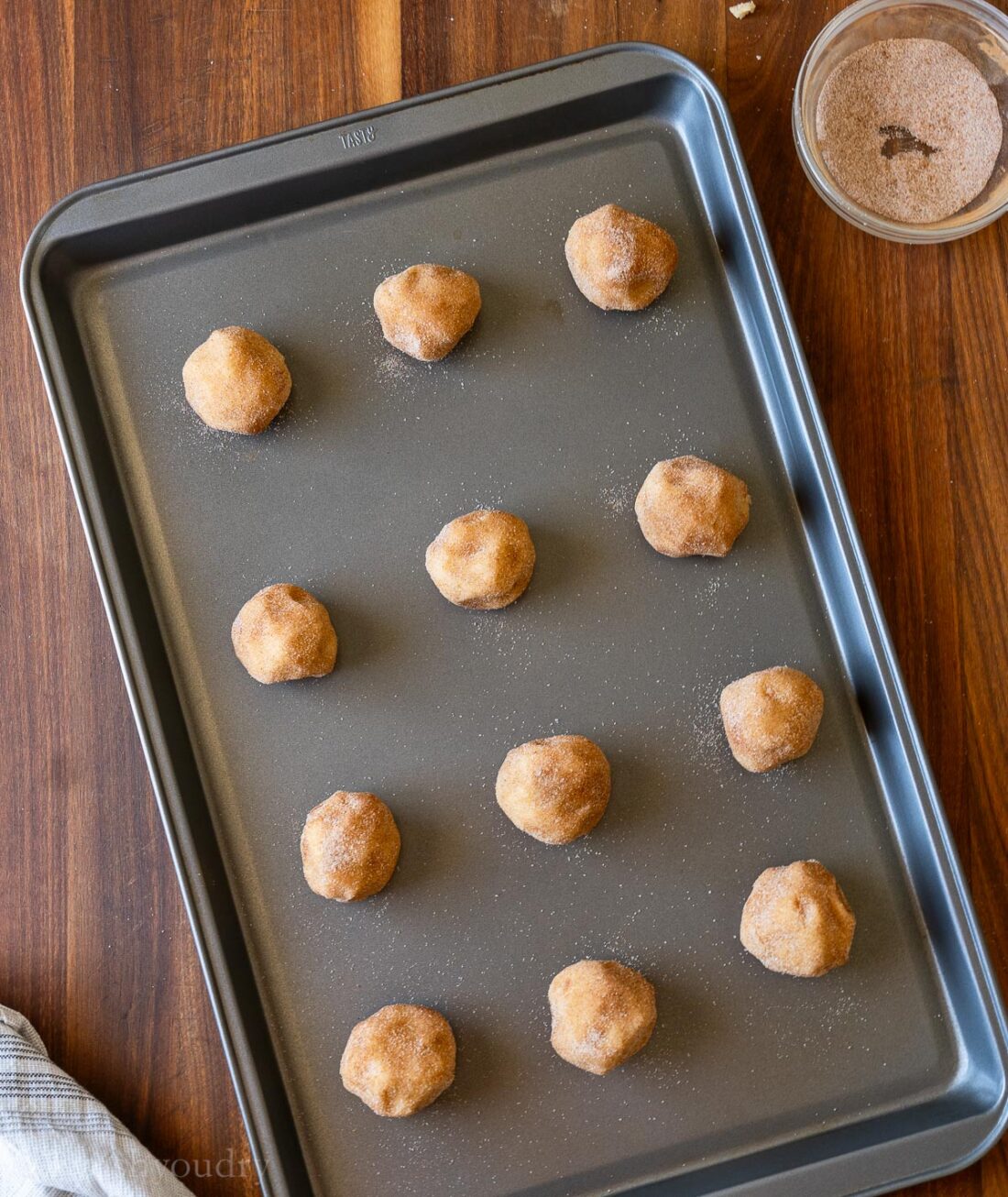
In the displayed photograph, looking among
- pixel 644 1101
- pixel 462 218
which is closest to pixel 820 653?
pixel 644 1101

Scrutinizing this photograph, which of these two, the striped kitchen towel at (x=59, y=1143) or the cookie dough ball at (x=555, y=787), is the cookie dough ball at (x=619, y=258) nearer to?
the cookie dough ball at (x=555, y=787)

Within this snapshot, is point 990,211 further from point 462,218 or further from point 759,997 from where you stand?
point 759,997

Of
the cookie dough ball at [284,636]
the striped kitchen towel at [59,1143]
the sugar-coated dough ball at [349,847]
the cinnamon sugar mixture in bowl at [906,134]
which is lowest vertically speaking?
the striped kitchen towel at [59,1143]


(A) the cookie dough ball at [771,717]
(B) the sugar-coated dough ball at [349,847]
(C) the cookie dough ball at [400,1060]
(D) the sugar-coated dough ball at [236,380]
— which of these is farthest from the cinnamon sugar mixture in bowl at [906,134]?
(C) the cookie dough ball at [400,1060]

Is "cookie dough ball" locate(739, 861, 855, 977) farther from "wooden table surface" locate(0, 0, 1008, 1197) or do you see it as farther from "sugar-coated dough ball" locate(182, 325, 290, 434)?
"sugar-coated dough ball" locate(182, 325, 290, 434)

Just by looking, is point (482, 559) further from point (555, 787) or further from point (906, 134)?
point (906, 134)
